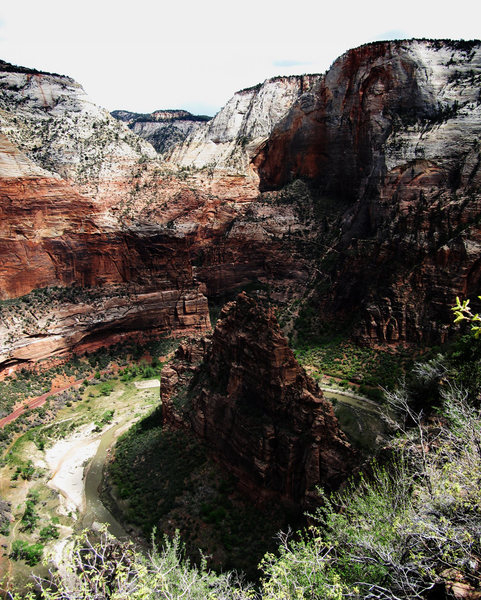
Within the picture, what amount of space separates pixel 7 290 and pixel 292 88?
245 ft

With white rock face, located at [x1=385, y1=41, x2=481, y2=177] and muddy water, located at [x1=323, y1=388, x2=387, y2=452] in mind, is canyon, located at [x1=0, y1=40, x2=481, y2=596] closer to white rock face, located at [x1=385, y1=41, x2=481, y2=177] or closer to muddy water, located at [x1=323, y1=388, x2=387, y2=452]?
white rock face, located at [x1=385, y1=41, x2=481, y2=177]

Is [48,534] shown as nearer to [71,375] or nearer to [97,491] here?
[97,491]

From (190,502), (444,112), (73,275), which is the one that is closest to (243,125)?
(444,112)

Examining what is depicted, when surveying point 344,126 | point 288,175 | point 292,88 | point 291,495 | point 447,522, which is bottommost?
point 291,495

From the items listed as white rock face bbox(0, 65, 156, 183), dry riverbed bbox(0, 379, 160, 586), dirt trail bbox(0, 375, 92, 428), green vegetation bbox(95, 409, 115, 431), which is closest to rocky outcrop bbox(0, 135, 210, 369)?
dirt trail bbox(0, 375, 92, 428)

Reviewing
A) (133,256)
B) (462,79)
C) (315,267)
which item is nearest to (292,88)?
(462,79)

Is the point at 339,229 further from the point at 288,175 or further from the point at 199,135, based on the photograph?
the point at 199,135

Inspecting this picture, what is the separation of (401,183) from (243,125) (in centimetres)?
5238

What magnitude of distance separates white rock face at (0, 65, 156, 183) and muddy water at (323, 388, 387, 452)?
149 feet

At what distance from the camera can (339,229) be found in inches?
2309

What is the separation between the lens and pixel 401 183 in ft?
154

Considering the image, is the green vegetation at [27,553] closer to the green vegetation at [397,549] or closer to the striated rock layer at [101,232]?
the green vegetation at [397,549]

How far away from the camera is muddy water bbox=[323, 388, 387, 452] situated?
2858 cm

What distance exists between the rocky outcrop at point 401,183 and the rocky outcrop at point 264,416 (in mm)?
23840
